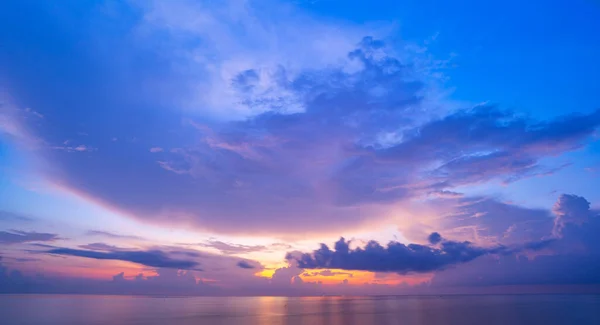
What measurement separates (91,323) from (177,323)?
2035 centimetres

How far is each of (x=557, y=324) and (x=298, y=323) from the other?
214 feet

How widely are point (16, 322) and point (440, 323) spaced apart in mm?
106736

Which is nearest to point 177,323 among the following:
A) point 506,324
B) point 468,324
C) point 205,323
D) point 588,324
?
point 205,323

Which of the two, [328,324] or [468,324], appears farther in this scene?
[328,324]

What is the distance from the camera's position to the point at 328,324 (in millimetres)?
100688

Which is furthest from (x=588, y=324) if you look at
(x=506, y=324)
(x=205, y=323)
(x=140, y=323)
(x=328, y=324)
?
(x=140, y=323)

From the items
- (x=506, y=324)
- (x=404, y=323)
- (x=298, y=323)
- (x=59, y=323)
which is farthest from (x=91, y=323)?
(x=506, y=324)

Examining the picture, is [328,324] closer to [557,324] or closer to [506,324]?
[506,324]

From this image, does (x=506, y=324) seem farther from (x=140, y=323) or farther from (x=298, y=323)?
→ (x=140, y=323)

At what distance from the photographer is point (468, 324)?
92188 mm

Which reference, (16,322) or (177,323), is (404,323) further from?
(16,322)

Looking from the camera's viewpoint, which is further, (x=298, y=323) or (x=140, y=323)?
(x=298, y=323)

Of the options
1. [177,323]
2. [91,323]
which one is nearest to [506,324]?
[177,323]

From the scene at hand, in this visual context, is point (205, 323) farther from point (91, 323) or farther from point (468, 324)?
point (468, 324)
